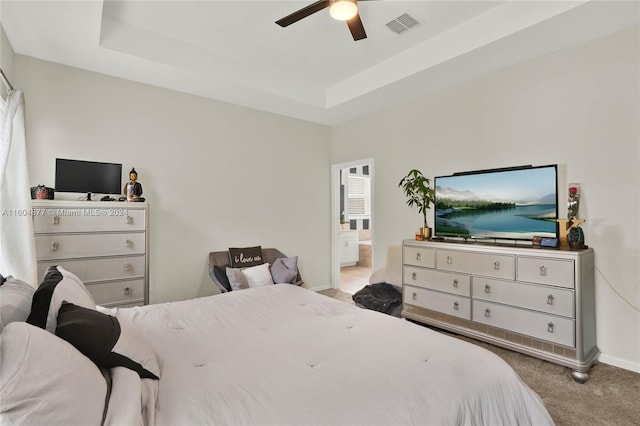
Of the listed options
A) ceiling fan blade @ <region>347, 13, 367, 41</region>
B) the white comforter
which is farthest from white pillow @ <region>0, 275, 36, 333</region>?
ceiling fan blade @ <region>347, 13, 367, 41</region>

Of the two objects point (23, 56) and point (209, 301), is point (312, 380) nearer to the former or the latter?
point (209, 301)

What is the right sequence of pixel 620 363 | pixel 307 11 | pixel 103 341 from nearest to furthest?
1. pixel 103 341
2. pixel 307 11
3. pixel 620 363

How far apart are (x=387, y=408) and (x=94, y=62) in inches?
154

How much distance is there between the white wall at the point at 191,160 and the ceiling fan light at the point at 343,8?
8.30 feet

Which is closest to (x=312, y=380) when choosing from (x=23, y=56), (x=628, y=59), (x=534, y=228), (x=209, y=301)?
(x=209, y=301)

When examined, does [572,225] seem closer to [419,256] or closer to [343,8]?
[419,256]

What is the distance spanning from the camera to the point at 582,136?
9.64 feet

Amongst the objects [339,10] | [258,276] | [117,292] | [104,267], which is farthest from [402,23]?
[117,292]

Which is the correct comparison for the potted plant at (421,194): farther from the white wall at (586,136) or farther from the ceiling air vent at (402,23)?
the ceiling air vent at (402,23)

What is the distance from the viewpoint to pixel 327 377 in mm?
1345

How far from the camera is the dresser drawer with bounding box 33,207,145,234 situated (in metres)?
2.83

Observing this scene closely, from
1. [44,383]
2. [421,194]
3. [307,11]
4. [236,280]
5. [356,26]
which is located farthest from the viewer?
[421,194]

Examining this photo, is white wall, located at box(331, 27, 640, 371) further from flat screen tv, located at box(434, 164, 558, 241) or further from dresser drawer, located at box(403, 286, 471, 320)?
dresser drawer, located at box(403, 286, 471, 320)

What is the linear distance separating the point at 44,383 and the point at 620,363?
3.80 m
